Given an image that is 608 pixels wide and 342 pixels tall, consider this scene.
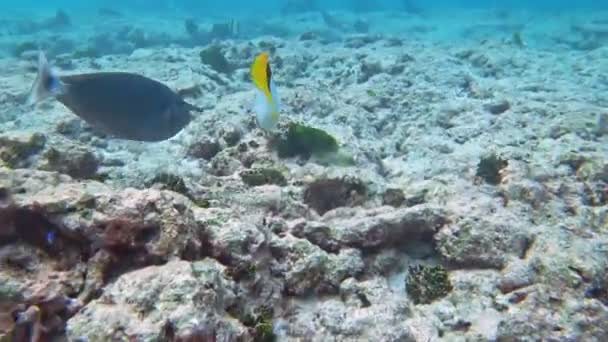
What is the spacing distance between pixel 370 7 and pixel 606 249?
1291 inches

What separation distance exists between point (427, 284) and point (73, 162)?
325cm

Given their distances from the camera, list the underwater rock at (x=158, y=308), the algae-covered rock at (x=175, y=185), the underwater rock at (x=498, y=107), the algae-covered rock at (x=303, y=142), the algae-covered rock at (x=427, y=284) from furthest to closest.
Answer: the underwater rock at (x=498, y=107), the algae-covered rock at (x=303, y=142), the algae-covered rock at (x=175, y=185), the algae-covered rock at (x=427, y=284), the underwater rock at (x=158, y=308)

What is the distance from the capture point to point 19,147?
13.3ft

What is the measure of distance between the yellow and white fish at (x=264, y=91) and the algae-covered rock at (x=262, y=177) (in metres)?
1.74

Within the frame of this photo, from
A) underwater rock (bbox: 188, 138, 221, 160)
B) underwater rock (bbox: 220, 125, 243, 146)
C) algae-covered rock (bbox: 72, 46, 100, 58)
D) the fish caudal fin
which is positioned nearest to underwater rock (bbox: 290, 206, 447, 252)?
underwater rock (bbox: 220, 125, 243, 146)

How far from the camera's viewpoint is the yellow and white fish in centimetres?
253

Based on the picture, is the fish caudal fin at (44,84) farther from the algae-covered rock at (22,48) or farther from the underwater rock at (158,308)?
the algae-covered rock at (22,48)

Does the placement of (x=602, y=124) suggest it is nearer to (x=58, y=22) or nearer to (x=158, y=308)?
(x=158, y=308)

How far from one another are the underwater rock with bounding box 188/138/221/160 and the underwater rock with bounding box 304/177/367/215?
1.63 metres

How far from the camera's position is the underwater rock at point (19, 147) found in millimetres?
3991

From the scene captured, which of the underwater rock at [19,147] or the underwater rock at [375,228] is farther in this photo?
the underwater rock at [19,147]

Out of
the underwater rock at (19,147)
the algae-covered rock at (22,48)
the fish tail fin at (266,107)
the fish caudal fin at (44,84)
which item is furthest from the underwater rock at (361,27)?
the fish tail fin at (266,107)

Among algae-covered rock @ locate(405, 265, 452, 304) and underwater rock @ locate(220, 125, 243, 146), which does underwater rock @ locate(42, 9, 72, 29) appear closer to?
underwater rock @ locate(220, 125, 243, 146)

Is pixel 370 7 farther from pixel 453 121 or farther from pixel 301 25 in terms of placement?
pixel 453 121
